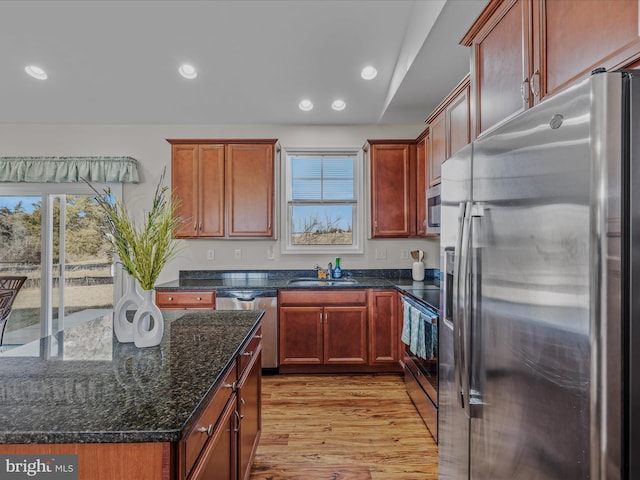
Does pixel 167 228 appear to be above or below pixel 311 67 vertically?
below

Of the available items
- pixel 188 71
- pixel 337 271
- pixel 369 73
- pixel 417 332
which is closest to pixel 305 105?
pixel 369 73

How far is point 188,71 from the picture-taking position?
3391 mm

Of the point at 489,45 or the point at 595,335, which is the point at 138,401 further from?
the point at 489,45

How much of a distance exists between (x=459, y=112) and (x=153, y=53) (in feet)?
8.91

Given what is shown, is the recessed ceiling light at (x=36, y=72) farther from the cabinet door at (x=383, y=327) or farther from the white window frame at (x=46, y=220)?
the cabinet door at (x=383, y=327)

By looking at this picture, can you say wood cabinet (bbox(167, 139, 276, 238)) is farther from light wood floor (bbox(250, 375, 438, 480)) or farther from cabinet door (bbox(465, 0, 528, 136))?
cabinet door (bbox(465, 0, 528, 136))

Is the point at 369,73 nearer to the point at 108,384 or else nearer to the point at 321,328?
the point at 321,328

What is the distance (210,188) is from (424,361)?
2636 millimetres

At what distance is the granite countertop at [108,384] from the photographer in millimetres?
792

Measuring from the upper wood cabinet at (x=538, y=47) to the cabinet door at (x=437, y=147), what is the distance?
0.71 metres

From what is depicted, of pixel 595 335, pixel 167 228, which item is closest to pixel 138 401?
pixel 167 228

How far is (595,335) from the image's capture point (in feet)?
2.55

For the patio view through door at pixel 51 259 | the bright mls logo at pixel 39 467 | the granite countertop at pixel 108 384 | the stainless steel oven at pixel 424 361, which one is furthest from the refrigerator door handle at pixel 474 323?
the patio view through door at pixel 51 259

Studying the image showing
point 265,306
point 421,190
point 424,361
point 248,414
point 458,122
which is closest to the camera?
point 248,414
